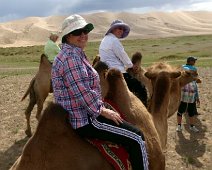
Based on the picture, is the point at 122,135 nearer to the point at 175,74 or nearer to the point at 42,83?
the point at 175,74

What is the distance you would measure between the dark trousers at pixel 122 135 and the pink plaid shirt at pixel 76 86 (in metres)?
0.07

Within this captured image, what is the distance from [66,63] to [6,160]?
15.8ft

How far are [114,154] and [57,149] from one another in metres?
0.51

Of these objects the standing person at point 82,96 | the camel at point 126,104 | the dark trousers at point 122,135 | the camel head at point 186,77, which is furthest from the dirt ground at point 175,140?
the standing person at point 82,96

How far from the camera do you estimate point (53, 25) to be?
196250mm

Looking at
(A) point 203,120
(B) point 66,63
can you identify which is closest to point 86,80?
(B) point 66,63

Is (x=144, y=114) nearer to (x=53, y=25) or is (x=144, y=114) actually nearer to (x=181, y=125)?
(x=181, y=125)

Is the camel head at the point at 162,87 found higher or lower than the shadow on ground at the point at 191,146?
higher

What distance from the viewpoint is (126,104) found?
402cm

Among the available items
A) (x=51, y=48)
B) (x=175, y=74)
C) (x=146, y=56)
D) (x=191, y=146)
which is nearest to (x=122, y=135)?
(x=175, y=74)

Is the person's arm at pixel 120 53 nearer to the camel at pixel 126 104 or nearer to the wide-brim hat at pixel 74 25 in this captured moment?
the camel at pixel 126 104

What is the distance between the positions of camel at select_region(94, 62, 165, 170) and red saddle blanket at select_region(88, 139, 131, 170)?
0.43 metres

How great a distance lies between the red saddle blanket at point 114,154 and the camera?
3482 millimetres

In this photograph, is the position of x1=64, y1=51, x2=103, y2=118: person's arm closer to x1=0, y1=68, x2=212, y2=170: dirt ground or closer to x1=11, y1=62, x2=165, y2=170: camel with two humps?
x1=11, y1=62, x2=165, y2=170: camel with two humps
